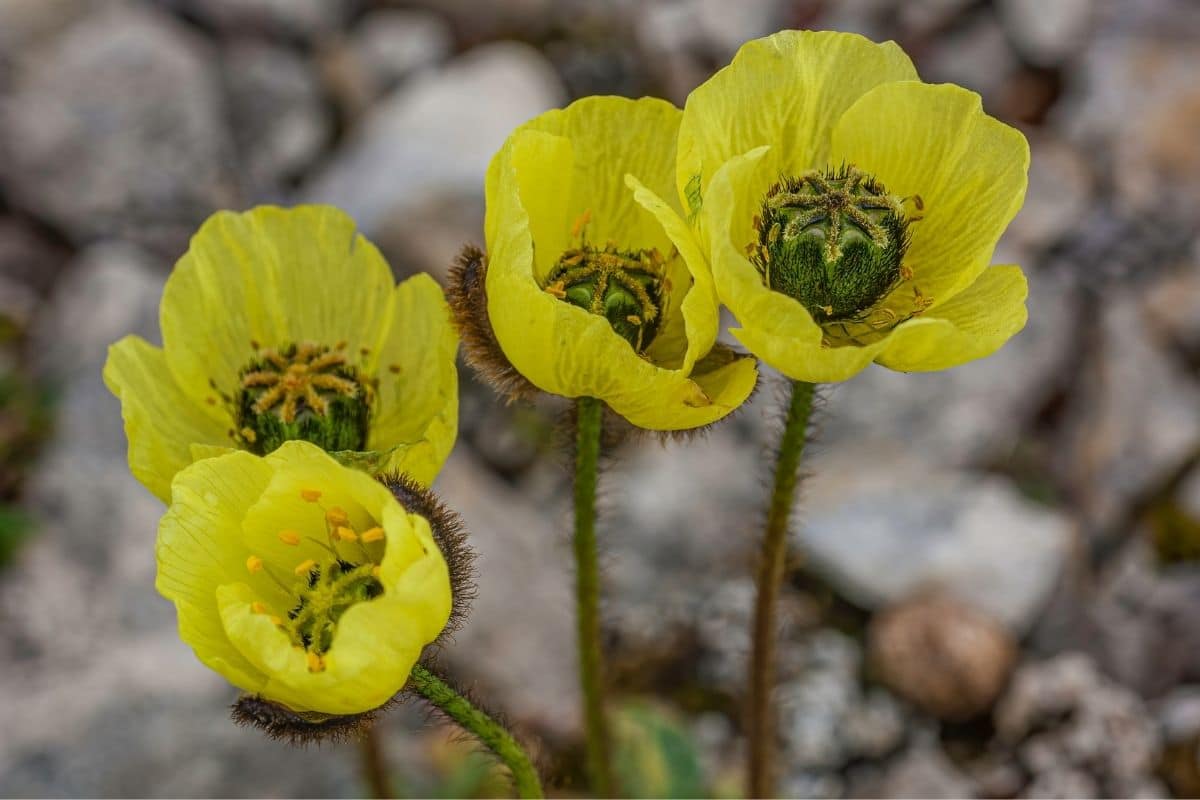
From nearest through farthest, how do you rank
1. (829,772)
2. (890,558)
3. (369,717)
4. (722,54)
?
(369,717) < (829,772) < (890,558) < (722,54)

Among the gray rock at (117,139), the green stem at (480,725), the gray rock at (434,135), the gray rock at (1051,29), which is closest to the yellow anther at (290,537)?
the green stem at (480,725)

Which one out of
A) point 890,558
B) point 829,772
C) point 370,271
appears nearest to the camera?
point 370,271

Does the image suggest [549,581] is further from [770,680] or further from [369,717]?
[369,717]

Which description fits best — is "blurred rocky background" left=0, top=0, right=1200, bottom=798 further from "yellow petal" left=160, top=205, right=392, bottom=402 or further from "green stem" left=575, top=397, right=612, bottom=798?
"yellow petal" left=160, top=205, right=392, bottom=402

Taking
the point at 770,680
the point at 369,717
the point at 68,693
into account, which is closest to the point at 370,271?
the point at 369,717

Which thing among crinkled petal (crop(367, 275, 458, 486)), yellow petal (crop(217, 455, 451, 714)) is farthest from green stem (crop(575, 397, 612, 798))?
yellow petal (crop(217, 455, 451, 714))

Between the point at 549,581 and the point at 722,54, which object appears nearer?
the point at 549,581

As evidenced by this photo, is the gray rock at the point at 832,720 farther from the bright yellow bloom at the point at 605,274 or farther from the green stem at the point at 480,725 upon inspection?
the bright yellow bloom at the point at 605,274
